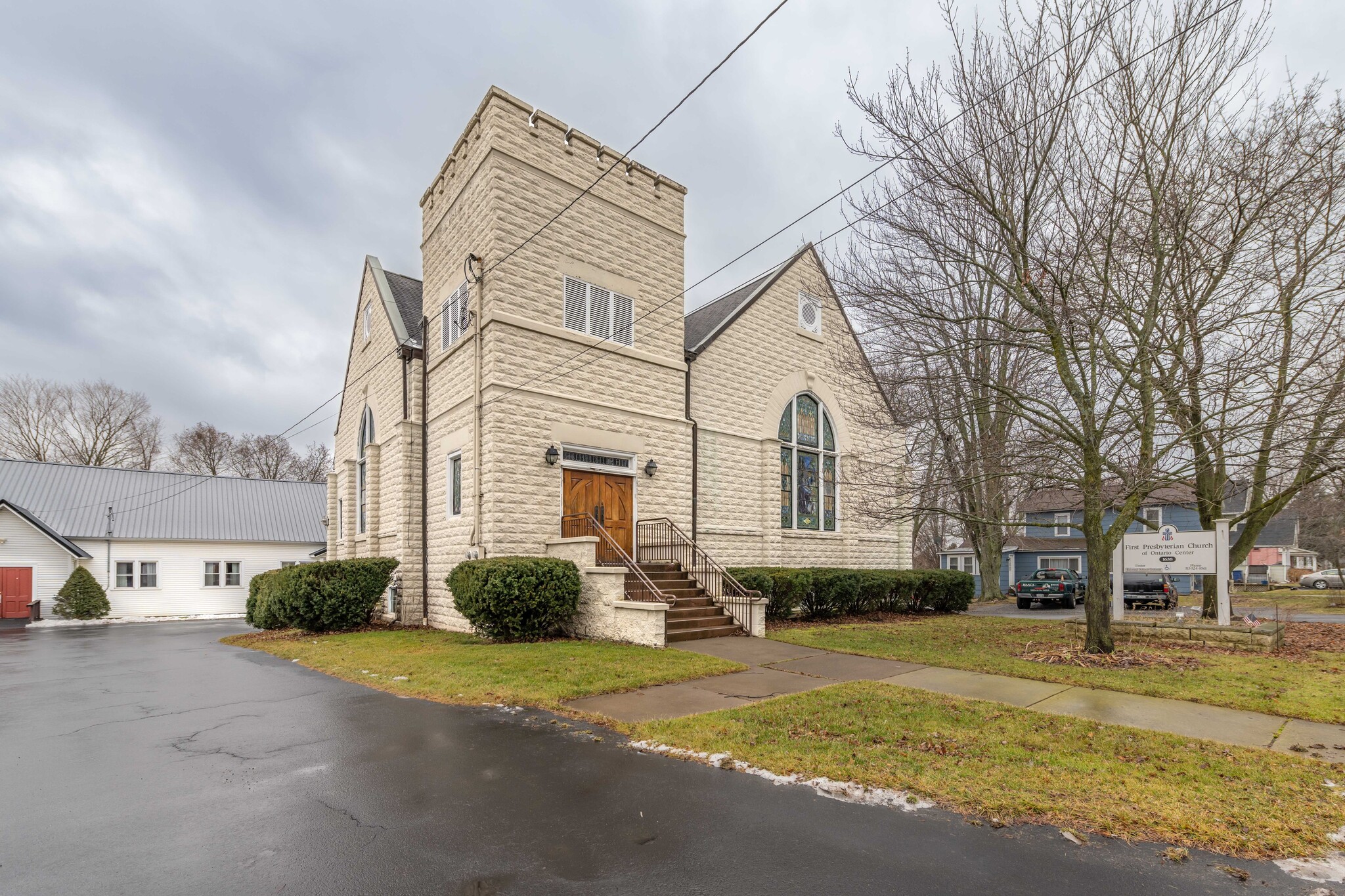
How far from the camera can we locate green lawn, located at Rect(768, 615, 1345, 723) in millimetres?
7785

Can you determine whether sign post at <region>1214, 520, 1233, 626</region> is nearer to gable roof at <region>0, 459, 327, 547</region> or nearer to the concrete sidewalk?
the concrete sidewalk

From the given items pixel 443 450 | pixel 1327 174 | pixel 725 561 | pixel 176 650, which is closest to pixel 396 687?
pixel 443 450

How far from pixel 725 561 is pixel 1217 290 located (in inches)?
449

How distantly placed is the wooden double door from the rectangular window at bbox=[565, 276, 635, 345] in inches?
123

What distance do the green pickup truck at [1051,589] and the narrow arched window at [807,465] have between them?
10711mm

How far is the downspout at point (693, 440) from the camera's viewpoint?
1738cm

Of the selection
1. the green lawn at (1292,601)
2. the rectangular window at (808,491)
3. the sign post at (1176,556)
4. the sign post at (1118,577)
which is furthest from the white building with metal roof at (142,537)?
the green lawn at (1292,601)

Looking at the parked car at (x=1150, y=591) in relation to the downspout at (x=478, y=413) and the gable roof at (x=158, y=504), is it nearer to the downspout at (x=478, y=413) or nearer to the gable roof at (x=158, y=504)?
the downspout at (x=478, y=413)

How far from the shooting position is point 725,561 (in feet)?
59.7

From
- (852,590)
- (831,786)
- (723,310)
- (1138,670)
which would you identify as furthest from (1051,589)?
(831,786)

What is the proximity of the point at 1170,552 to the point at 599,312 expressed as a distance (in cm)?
1213

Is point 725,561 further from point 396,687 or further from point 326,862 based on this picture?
point 326,862

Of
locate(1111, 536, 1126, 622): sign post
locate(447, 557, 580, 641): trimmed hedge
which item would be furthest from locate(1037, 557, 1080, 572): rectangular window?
locate(447, 557, 580, 641): trimmed hedge

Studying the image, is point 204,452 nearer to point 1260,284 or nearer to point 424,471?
point 424,471
